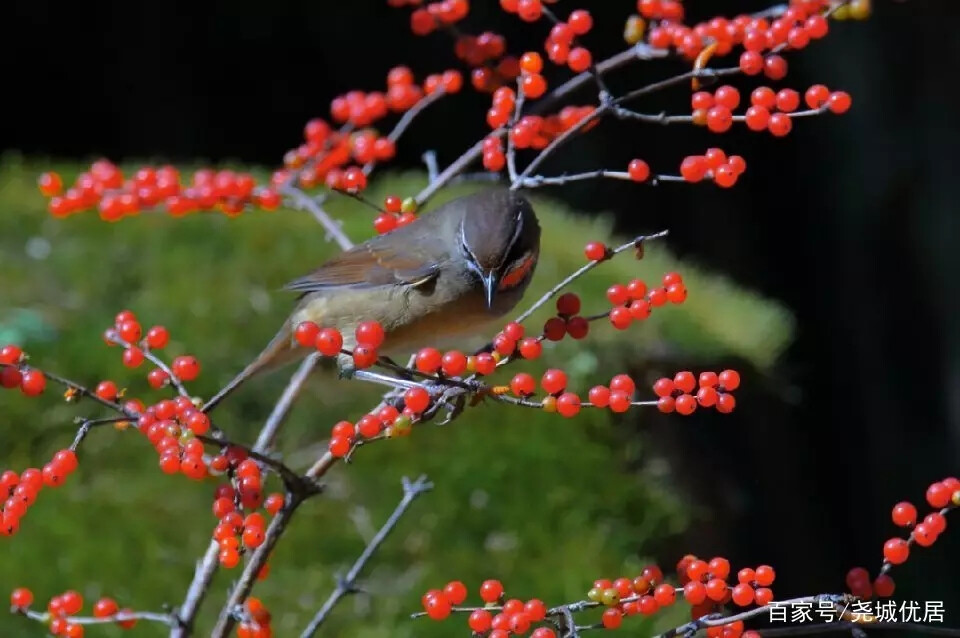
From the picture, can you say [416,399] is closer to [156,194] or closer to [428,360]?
[428,360]

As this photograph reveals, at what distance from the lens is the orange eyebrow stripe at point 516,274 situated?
4.42ft

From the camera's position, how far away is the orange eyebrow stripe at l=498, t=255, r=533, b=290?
4.42 ft

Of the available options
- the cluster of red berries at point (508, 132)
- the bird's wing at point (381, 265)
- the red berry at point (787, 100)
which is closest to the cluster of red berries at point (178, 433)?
the cluster of red berries at point (508, 132)

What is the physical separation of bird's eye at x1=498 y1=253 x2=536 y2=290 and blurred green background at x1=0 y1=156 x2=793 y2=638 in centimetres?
63

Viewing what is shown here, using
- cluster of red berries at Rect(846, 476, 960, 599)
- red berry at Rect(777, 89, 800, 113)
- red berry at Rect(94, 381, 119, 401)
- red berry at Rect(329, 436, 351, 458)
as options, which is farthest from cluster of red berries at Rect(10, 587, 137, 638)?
red berry at Rect(777, 89, 800, 113)

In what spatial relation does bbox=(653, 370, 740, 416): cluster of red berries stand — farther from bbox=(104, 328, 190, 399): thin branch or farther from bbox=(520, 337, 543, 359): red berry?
bbox=(104, 328, 190, 399): thin branch

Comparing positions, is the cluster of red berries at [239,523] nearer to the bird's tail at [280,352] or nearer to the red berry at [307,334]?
the red berry at [307,334]

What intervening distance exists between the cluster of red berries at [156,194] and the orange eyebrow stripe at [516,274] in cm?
36

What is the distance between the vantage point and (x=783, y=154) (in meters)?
3.95

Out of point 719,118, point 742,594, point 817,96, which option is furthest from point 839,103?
point 742,594

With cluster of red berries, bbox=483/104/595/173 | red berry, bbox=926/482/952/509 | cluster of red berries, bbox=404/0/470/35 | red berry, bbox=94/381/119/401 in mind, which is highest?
cluster of red berries, bbox=404/0/470/35

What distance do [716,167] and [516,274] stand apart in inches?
14.6

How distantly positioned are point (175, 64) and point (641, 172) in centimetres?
345

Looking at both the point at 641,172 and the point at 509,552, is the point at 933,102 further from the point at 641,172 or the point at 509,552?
the point at 641,172
